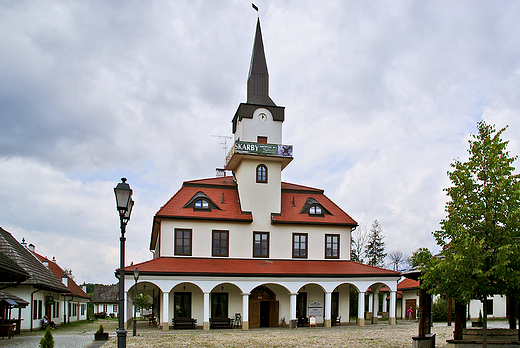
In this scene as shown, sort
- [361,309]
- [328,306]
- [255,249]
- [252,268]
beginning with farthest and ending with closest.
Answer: [255,249]
[361,309]
[328,306]
[252,268]

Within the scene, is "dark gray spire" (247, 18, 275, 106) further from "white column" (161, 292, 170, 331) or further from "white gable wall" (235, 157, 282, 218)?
"white column" (161, 292, 170, 331)

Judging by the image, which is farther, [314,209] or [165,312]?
[314,209]

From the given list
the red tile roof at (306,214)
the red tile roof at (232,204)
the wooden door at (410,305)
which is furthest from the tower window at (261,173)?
the wooden door at (410,305)

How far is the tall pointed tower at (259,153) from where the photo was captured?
31266 mm

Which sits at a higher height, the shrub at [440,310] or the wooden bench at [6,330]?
the wooden bench at [6,330]

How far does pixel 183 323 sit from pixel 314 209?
1142cm

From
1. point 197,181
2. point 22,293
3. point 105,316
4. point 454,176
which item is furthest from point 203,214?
point 105,316

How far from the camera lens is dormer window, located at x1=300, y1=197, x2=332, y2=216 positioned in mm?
32281

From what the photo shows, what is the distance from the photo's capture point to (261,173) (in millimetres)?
32031

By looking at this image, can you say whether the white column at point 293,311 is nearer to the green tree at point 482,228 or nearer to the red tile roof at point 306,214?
the red tile roof at point 306,214

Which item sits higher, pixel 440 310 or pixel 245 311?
pixel 245 311

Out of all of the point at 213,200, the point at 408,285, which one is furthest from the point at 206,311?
the point at 408,285

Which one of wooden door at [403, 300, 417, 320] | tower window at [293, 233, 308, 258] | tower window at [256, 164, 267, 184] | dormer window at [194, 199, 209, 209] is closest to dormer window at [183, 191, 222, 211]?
dormer window at [194, 199, 209, 209]

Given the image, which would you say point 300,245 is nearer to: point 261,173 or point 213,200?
point 261,173
